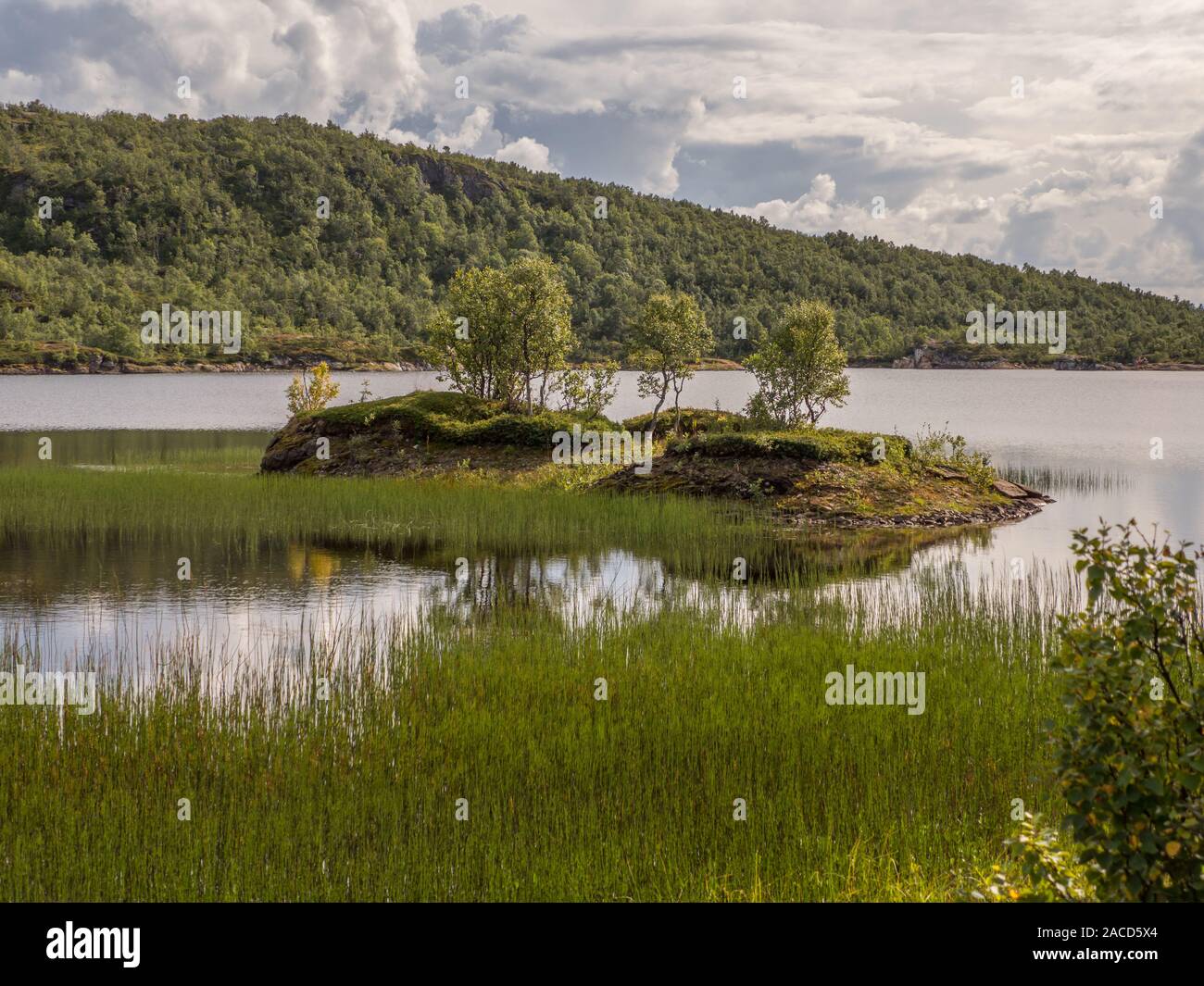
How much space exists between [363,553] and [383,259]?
159817 millimetres

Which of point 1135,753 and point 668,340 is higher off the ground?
point 668,340

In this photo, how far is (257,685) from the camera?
10.9m

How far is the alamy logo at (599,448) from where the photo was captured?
108 feet

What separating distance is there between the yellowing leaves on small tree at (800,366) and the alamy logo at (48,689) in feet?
82.2

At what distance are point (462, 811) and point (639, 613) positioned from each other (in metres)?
6.45

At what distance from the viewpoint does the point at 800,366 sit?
34.3 metres

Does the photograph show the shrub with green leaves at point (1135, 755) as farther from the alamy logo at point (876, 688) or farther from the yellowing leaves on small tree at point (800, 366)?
the yellowing leaves on small tree at point (800, 366)

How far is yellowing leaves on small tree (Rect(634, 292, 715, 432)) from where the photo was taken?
37781mm

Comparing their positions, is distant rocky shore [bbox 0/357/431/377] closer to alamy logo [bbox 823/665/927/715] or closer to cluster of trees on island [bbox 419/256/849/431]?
cluster of trees on island [bbox 419/256/849/431]

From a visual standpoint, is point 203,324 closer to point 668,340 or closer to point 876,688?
point 668,340
